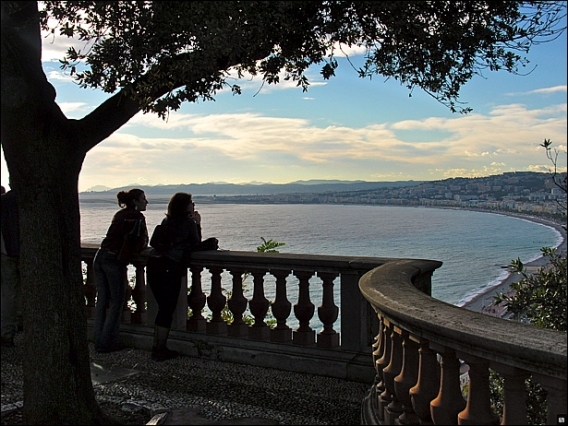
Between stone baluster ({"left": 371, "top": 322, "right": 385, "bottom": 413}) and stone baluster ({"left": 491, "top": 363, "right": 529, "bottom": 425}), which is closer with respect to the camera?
stone baluster ({"left": 491, "top": 363, "right": 529, "bottom": 425})

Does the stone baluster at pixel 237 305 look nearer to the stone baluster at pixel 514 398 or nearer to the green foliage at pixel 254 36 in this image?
the green foliage at pixel 254 36

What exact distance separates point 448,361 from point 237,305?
12.5 ft

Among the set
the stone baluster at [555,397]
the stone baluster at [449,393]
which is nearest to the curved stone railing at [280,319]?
the stone baluster at [449,393]

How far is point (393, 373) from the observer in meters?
3.72

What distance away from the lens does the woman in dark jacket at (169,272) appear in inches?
260

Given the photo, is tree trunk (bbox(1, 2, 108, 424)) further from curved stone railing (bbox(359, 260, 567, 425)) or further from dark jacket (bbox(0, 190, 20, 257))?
dark jacket (bbox(0, 190, 20, 257))

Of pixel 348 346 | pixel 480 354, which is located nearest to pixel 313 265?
pixel 348 346

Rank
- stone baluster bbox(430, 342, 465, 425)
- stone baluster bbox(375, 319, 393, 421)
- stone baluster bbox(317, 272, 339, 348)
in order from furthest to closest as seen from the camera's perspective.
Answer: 1. stone baluster bbox(317, 272, 339, 348)
2. stone baluster bbox(375, 319, 393, 421)
3. stone baluster bbox(430, 342, 465, 425)

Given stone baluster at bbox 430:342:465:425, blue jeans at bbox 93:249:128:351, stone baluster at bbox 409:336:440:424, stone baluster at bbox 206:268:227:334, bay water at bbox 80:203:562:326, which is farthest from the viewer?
bay water at bbox 80:203:562:326

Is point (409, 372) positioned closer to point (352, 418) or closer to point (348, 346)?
point (352, 418)

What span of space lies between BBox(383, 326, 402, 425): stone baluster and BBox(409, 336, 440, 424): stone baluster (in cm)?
35

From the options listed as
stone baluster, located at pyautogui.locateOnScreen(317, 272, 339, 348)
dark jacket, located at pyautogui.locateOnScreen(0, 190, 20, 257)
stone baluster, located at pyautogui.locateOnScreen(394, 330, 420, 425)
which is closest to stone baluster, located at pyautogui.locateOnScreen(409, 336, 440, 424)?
stone baluster, located at pyautogui.locateOnScreen(394, 330, 420, 425)

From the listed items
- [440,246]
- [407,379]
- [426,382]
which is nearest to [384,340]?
[407,379]

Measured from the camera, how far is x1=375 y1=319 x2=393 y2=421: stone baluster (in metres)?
3.80
